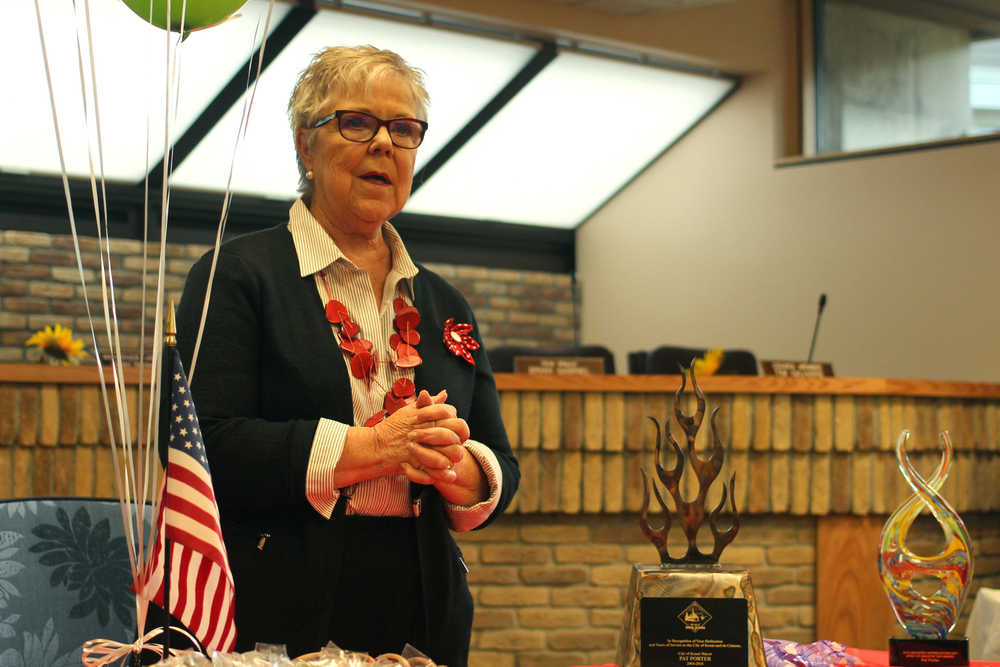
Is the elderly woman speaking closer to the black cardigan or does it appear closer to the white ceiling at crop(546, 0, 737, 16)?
the black cardigan

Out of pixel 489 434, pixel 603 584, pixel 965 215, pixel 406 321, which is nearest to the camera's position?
pixel 406 321

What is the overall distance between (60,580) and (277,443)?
1.28 ft

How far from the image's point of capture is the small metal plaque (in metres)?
1.18

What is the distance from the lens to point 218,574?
99 centimetres

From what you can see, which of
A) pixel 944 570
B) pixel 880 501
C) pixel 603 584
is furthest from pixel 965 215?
pixel 944 570

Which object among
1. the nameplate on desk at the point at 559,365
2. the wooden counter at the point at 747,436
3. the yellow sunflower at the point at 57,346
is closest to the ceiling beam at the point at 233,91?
the yellow sunflower at the point at 57,346

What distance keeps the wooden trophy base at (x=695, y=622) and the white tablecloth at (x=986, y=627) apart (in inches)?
54.4

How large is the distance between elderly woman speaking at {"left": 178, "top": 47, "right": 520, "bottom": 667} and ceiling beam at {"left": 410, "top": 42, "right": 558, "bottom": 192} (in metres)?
5.15

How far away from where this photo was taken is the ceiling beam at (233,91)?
5703 mm

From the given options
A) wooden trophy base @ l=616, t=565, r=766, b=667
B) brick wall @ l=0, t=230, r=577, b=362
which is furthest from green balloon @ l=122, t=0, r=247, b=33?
brick wall @ l=0, t=230, r=577, b=362

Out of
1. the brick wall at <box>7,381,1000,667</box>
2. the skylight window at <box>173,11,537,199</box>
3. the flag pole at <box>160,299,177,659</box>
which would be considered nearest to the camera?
the flag pole at <box>160,299,177,659</box>

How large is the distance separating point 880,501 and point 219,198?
4.52 metres

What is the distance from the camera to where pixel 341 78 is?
1.35 metres

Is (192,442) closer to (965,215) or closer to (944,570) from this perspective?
(944,570)
